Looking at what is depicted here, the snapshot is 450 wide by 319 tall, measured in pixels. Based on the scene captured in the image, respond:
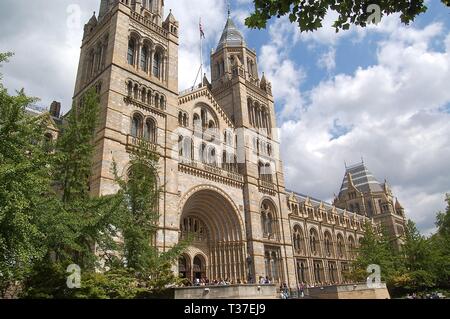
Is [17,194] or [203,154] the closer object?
[17,194]

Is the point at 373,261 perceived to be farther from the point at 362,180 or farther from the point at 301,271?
the point at 362,180

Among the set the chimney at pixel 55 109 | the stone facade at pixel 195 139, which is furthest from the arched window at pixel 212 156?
the chimney at pixel 55 109

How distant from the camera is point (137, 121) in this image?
92.1ft

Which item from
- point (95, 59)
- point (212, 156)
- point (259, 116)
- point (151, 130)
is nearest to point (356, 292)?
point (212, 156)

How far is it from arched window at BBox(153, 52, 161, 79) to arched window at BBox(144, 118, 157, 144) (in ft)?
17.2

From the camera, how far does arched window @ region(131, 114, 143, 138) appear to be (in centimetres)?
2751

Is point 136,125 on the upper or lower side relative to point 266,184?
upper

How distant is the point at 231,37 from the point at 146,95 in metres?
21.0

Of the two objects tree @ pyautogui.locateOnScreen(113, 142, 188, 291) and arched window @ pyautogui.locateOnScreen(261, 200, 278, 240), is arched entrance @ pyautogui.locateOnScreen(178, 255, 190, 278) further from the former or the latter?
tree @ pyautogui.locateOnScreen(113, 142, 188, 291)

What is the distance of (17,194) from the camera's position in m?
12.0
